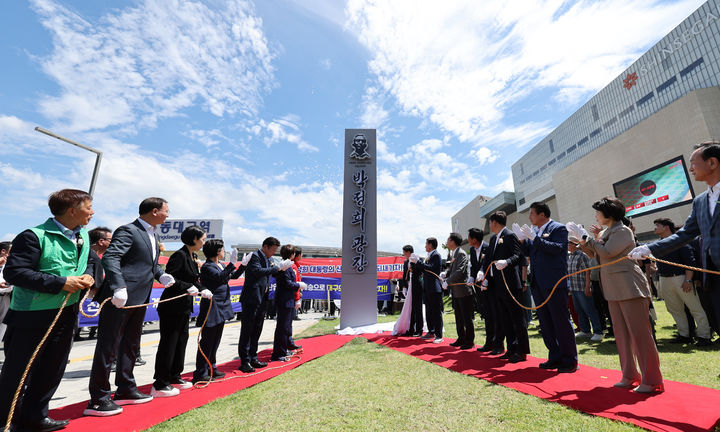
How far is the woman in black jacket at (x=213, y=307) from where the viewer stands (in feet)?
12.0

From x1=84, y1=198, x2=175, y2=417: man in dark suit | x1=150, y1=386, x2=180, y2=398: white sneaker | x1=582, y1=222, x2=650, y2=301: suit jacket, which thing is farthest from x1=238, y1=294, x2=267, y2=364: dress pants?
x1=582, y1=222, x2=650, y2=301: suit jacket

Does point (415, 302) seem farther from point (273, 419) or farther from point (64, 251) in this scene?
point (64, 251)

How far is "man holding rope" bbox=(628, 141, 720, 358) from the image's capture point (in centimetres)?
206

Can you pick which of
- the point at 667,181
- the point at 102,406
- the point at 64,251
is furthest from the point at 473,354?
the point at 667,181

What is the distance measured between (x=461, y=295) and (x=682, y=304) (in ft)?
11.4

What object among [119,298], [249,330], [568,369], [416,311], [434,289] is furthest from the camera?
[416,311]

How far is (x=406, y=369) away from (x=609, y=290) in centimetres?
242

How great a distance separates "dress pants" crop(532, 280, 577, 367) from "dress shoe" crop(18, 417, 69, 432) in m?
4.82

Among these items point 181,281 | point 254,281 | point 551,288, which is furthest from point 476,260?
point 181,281

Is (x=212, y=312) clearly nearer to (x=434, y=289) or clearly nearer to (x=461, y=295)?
(x=461, y=295)

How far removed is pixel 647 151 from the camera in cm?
2819

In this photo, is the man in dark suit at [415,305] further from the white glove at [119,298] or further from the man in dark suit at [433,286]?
the white glove at [119,298]

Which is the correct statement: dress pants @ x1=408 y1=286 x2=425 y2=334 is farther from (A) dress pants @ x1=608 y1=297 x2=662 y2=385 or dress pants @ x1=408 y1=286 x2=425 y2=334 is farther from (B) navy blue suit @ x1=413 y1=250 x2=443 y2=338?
(A) dress pants @ x1=608 y1=297 x2=662 y2=385

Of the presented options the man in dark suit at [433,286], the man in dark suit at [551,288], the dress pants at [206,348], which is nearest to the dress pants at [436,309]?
the man in dark suit at [433,286]
